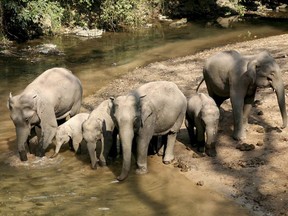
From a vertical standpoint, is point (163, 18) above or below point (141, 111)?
below

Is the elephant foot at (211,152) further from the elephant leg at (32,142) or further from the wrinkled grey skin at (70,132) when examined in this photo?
the elephant leg at (32,142)

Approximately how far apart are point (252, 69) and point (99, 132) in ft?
9.03

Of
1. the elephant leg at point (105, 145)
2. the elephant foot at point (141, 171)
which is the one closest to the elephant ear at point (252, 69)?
the elephant foot at point (141, 171)

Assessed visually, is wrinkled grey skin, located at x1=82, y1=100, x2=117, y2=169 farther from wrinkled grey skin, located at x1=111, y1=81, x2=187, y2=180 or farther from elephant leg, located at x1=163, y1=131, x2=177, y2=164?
elephant leg, located at x1=163, y1=131, x2=177, y2=164

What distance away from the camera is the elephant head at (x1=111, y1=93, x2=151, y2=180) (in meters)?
6.91

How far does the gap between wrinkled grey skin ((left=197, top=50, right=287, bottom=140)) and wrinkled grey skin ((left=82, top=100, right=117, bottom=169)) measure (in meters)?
2.24

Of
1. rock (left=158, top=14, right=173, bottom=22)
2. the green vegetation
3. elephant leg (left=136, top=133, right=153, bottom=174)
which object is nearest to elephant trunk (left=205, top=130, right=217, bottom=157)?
elephant leg (left=136, top=133, right=153, bottom=174)

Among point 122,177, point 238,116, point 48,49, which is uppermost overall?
point 238,116

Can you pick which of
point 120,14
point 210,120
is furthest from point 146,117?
point 120,14

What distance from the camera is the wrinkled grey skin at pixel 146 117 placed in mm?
6953

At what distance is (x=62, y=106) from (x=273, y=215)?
421cm

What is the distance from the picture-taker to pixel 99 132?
7.87 meters

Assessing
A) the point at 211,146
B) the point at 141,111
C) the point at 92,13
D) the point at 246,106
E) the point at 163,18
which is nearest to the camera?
the point at 141,111

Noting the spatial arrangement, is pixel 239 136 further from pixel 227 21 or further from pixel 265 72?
pixel 227 21
